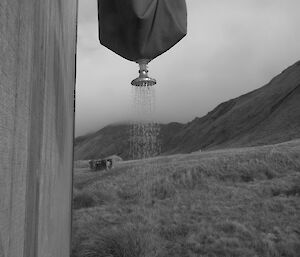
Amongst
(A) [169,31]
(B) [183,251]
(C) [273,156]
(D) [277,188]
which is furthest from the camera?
(C) [273,156]

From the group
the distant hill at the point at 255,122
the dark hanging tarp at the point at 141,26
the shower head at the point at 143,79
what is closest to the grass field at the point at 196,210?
the shower head at the point at 143,79

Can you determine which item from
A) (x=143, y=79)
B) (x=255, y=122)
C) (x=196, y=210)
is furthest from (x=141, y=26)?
(x=255, y=122)

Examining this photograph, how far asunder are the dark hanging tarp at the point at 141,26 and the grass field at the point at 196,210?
26.3 ft

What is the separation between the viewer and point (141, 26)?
177cm

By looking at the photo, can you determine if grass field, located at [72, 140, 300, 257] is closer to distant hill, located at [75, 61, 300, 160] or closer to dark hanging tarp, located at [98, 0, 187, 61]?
dark hanging tarp, located at [98, 0, 187, 61]

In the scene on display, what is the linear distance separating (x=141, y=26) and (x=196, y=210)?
501 inches

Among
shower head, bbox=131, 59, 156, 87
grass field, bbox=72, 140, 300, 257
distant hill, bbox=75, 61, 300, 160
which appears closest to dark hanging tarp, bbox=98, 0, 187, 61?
shower head, bbox=131, 59, 156, 87

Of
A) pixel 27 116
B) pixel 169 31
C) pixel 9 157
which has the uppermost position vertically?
A: pixel 169 31

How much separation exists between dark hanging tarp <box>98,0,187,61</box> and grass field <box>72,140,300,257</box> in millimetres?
8016

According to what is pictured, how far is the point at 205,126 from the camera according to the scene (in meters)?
142

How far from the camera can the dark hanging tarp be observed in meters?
1.75

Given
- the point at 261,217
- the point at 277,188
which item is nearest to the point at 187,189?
the point at 277,188

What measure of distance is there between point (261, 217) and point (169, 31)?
11798 mm

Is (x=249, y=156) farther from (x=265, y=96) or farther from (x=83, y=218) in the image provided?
(x=265, y=96)
